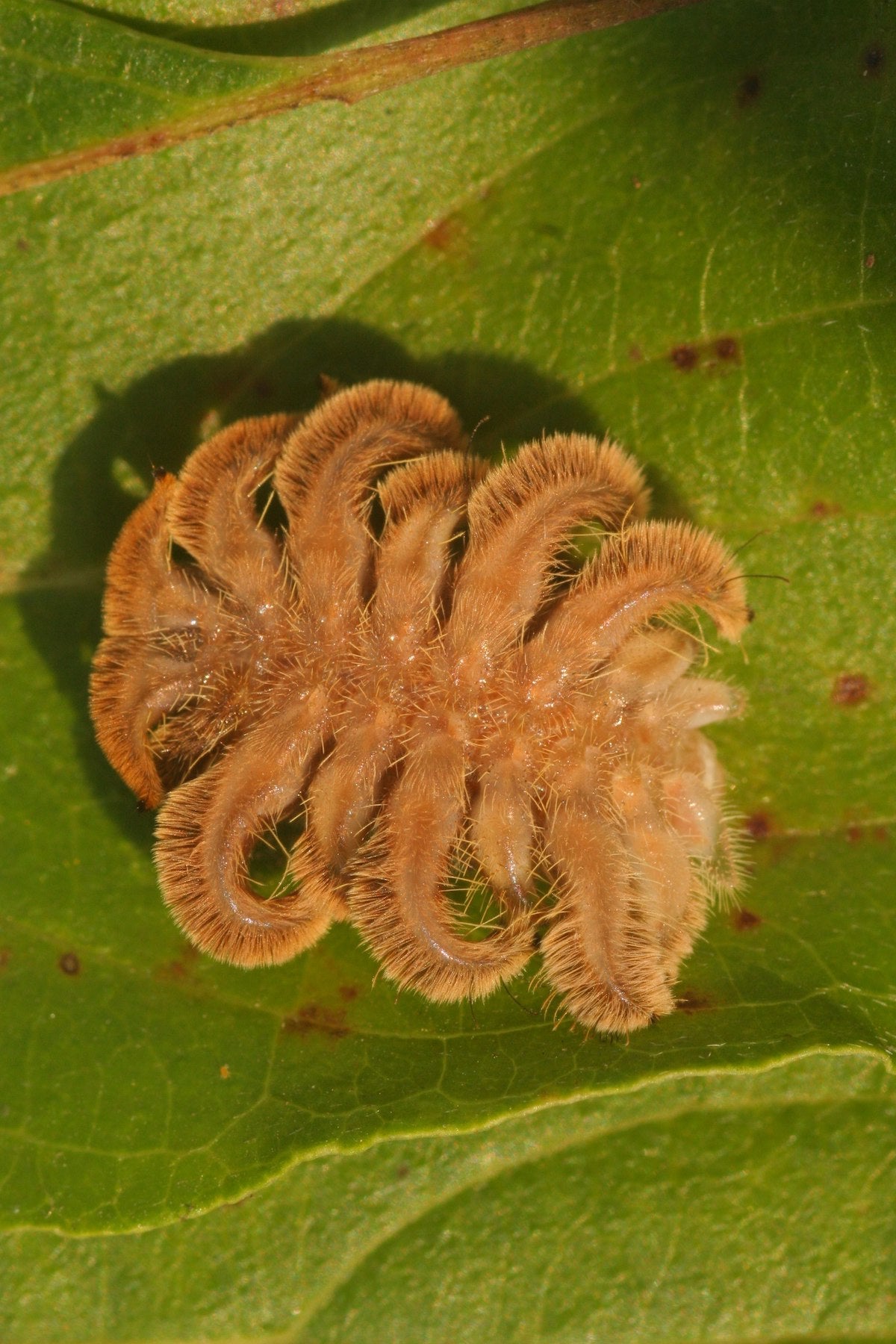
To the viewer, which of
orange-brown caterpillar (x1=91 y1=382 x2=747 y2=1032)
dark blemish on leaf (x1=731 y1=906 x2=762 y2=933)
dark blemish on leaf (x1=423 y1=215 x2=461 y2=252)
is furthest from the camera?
dark blemish on leaf (x1=423 y1=215 x2=461 y2=252)

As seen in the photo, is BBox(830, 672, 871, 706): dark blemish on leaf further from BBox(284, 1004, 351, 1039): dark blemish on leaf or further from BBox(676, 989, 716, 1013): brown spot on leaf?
BBox(284, 1004, 351, 1039): dark blemish on leaf

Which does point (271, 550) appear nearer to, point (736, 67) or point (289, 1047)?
point (289, 1047)

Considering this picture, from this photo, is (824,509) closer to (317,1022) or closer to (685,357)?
(685,357)

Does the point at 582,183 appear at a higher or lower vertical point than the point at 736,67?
lower

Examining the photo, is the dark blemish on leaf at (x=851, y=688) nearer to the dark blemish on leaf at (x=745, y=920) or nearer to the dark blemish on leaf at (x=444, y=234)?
the dark blemish on leaf at (x=745, y=920)

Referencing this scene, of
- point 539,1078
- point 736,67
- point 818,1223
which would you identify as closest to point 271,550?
point 539,1078

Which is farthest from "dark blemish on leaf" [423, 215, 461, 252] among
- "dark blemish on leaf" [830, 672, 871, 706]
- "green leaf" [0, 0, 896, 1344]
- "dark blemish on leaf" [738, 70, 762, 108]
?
"dark blemish on leaf" [830, 672, 871, 706]
